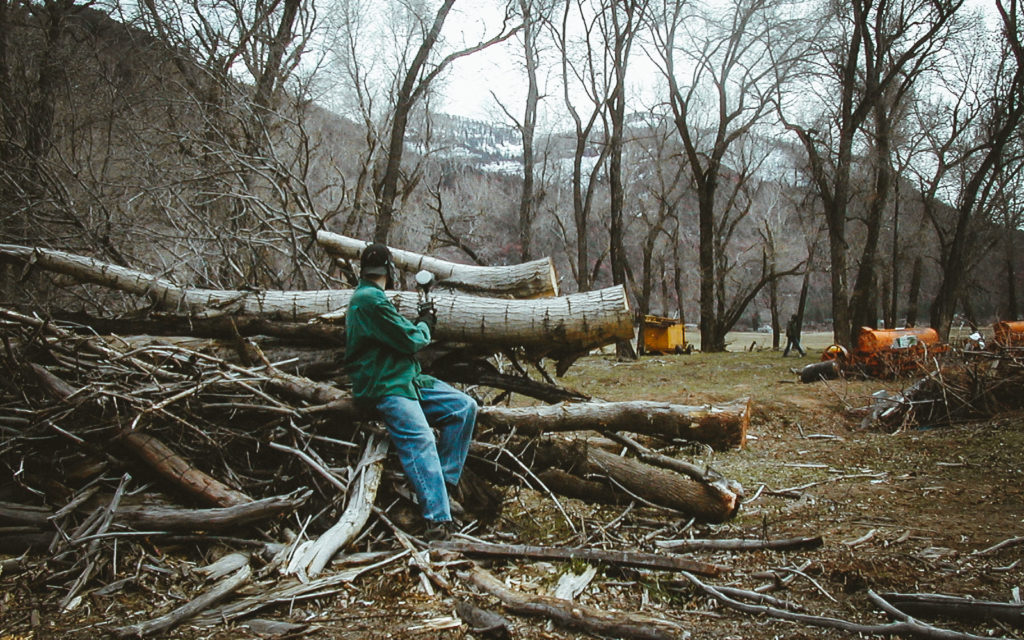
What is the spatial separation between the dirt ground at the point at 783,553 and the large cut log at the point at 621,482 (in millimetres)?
113

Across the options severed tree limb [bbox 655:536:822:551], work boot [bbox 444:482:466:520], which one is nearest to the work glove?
work boot [bbox 444:482:466:520]

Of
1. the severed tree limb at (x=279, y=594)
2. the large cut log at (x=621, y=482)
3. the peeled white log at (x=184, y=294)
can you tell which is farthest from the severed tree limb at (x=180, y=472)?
the large cut log at (x=621, y=482)

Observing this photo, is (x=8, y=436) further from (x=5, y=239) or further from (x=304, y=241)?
(x=304, y=241)

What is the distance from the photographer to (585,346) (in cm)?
494

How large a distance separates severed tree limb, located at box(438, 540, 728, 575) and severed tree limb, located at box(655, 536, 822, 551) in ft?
1.17

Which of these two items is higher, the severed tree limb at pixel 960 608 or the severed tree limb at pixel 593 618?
the severed tree limb at pixel 960 608

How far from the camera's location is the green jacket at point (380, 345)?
3.92 meters

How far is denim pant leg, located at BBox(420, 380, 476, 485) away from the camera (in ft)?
13.5

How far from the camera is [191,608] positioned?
2842 mm

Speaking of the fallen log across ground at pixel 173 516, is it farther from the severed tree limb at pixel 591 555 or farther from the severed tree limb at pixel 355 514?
the severed tree limb at pixel 591 555

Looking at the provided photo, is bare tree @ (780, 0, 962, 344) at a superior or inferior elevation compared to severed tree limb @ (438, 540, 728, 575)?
superior

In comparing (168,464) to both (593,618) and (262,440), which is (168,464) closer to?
(262,440)

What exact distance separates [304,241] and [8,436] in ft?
21.0

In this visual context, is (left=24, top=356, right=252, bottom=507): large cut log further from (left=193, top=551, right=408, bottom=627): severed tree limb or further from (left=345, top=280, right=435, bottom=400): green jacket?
(left=345, top=280, right=435, bottom=400): green jacket
